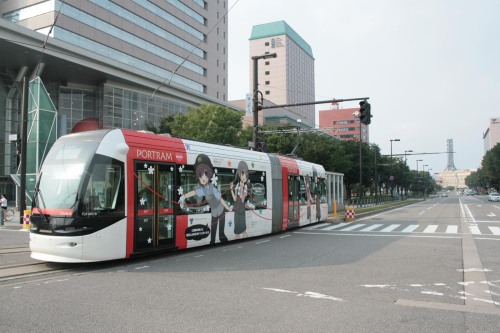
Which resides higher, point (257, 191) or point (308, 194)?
point (257, 191)

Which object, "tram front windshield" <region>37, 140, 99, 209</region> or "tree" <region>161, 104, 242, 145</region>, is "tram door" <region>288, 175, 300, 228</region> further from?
"tree" <region>161, 104, 242, 145</region>

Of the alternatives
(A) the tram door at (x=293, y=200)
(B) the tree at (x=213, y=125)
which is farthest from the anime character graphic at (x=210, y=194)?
(B) the tree at (x=213, y=125)

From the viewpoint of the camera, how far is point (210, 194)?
40.4 ft

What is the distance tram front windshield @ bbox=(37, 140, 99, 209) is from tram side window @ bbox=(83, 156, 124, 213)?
22cm

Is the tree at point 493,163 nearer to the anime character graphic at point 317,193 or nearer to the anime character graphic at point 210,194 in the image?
the anime character graphic at point 317,193

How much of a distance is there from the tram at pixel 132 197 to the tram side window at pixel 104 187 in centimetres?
2

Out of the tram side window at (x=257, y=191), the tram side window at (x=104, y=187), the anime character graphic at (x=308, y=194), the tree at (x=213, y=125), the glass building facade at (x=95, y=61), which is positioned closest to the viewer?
the tram side window at (x=104, y=187)

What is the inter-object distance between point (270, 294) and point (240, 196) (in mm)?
7195

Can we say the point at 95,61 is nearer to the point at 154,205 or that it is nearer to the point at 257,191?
the point at 257,191

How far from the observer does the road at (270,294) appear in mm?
5266

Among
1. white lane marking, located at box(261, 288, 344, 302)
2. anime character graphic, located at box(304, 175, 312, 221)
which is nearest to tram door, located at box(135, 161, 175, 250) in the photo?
white lane marking, located at box(261, 288, 344, 302)

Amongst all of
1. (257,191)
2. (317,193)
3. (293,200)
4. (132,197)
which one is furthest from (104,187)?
→ (317,193)

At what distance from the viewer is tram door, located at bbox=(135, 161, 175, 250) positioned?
9.80 metres

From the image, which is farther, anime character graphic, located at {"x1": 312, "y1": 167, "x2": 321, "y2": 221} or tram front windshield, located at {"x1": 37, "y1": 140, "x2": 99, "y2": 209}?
anime character graphic, located at {"x1": 312, "y1": 167, "x2": 321, "y2": 221}
